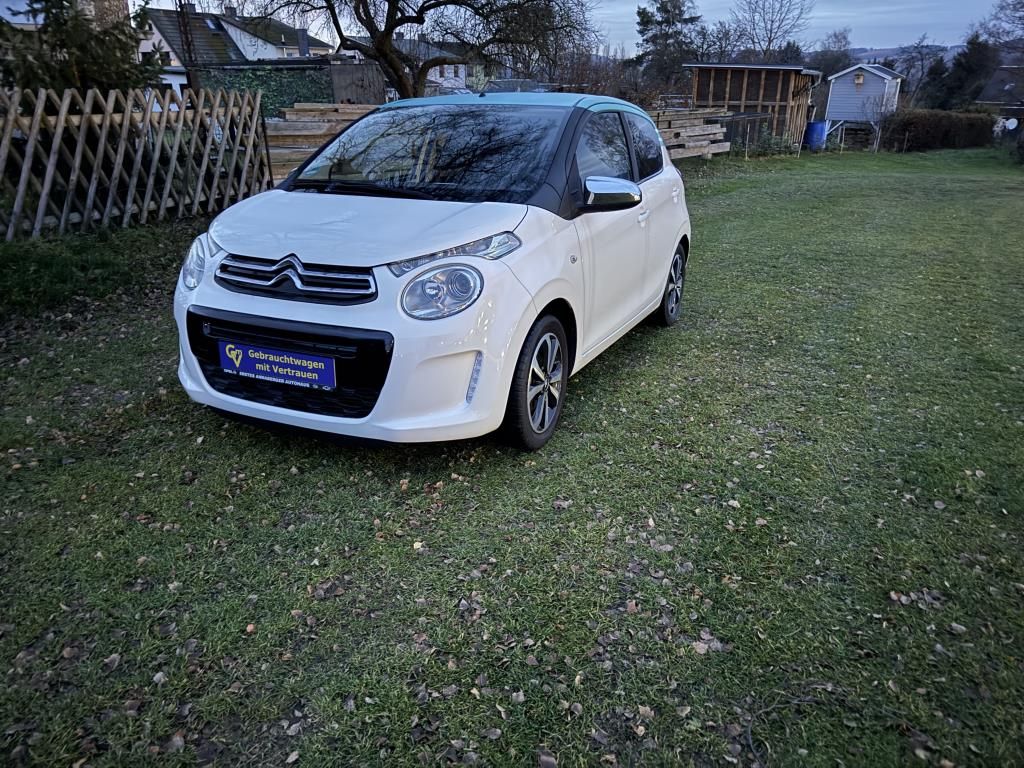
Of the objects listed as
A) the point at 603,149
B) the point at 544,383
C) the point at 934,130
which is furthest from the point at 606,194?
the point at 934,130

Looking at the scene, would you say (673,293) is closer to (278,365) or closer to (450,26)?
(278,365)

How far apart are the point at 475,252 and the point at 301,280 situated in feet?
2.50

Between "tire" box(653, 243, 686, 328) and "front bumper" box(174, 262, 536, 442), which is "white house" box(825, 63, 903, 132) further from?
"front bumper" box(174, 262, 536, 442)

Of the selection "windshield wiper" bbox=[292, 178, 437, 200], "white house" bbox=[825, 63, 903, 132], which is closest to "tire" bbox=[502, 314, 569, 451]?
"windshield wiper" bbox=[292, 178, 437, 200]

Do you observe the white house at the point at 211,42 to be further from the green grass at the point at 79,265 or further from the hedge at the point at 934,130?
the hedge at the point at 934,130

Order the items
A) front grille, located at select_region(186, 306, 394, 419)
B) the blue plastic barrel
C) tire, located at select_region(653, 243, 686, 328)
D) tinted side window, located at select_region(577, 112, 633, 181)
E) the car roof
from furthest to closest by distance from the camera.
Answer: the blue plastic barrel → tire, located at select_region(653, 243, 686, 328) → the car roof → tinted side window, located at select_region(577, 112, 633, 181) → front grille, located at select_region(186, 306, 394, 419)

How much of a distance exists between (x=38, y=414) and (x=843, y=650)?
4.13m

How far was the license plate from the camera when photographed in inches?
119

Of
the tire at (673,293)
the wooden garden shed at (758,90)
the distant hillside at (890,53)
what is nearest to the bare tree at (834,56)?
the distant hillside at (890,53)

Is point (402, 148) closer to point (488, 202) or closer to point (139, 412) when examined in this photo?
point (488, 202)

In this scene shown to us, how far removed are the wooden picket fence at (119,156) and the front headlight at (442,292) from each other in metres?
5.50

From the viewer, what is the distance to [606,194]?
12.3 ft

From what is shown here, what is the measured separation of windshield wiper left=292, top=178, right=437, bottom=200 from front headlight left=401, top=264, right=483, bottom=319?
680 millimetres

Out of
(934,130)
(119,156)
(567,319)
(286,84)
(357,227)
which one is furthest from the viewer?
(934,130)
